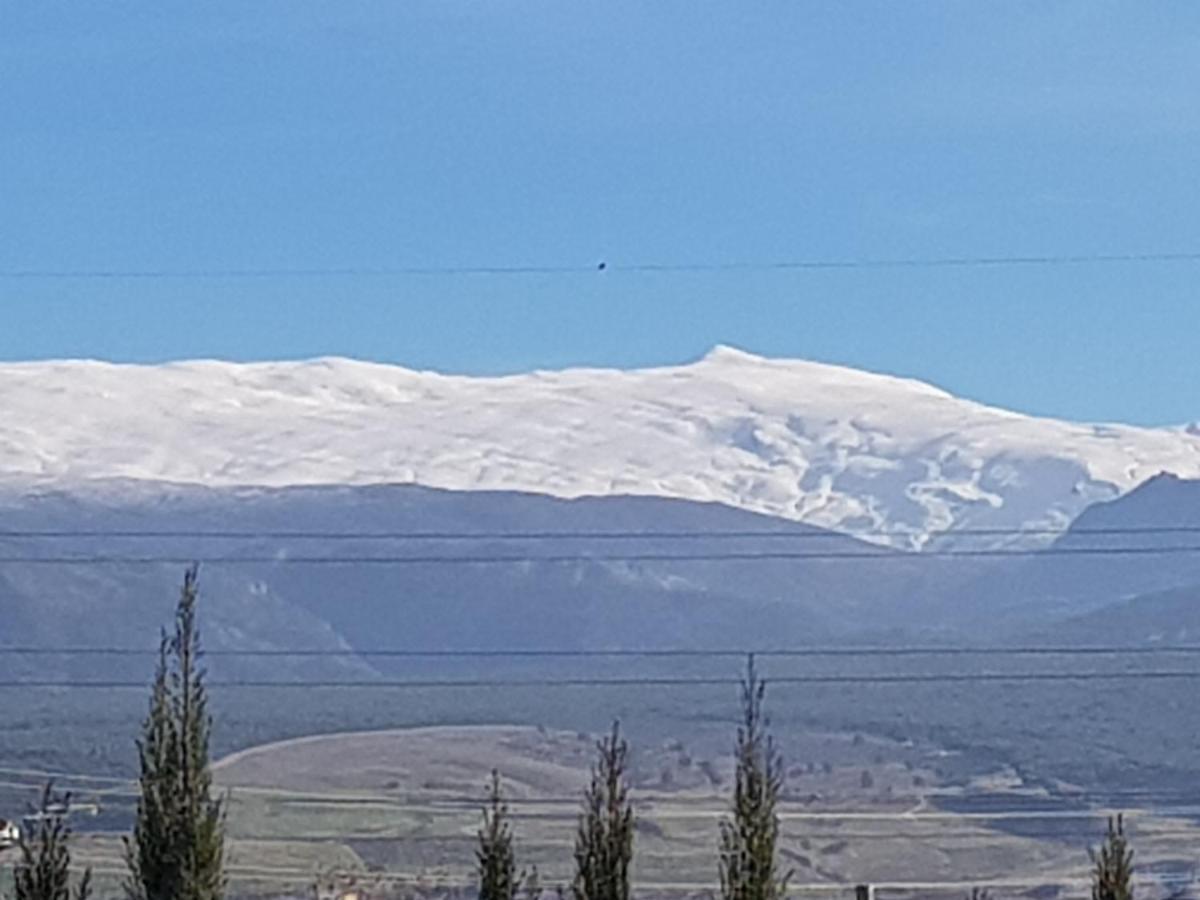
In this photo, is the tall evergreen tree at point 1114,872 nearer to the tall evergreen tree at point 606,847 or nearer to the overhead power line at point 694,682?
the tall evergreen tree at point 606,847

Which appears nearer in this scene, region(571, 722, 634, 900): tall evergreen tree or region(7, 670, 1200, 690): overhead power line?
region(571, 722, 634, 900): tall evergreen tree

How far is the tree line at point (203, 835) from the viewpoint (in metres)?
35.4

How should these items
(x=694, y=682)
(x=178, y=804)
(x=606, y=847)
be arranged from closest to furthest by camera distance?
(x=178, y=804) → (x=606, y=847) → (x=694, y=682)

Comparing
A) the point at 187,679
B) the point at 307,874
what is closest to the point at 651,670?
the point at 307,874

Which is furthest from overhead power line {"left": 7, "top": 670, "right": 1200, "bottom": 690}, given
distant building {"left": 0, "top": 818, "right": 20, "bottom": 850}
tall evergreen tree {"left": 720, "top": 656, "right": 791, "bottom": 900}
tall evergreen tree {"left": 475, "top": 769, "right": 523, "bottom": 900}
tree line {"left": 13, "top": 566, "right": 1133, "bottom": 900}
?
tall evergreen tree {"left": 720, "top": 656, "right": 791, "bottom": 900}

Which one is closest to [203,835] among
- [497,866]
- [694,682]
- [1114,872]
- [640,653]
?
[497,866]

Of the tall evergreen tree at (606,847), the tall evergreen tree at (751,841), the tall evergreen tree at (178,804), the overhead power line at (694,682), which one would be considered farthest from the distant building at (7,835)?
the overhead power line at (694,682)

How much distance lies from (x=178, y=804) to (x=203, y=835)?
541 mm

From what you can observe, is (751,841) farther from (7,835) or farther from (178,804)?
(7,835)

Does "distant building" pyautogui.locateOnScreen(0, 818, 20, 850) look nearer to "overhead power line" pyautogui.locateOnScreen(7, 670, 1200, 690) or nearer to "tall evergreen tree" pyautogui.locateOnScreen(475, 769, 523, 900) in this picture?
"tall evergreen tree" pyautogui.locateOnScreen(475, 769, 523, 900)

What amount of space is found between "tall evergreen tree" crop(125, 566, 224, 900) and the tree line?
0.04 ft

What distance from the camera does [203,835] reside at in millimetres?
35406

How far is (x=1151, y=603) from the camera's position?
181750 millimetres

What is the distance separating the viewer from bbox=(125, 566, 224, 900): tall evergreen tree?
116ft
